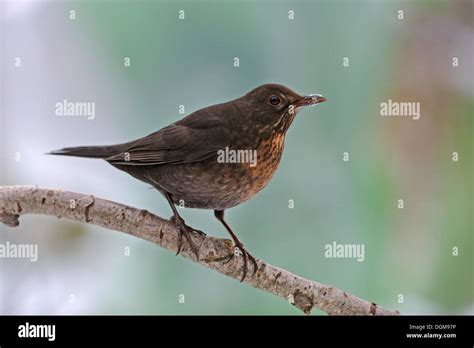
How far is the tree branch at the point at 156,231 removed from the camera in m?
3.18

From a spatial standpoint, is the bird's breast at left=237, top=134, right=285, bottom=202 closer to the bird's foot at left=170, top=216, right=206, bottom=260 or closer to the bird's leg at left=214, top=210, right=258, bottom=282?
the bird's leg at left=214, top=210, right=258, bottom=282

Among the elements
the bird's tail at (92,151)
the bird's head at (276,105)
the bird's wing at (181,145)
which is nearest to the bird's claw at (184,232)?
the bird's wing at (181,145)

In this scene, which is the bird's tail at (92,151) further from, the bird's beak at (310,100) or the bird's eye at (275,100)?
the bird's beak at (310,100)

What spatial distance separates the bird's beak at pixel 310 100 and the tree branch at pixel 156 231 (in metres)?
0.89

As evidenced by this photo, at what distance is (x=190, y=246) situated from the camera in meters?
3.30

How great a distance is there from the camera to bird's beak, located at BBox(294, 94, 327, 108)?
346cm

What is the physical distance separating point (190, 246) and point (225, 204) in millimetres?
311

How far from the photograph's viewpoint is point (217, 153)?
133 inches

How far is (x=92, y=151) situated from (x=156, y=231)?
62 centimetres

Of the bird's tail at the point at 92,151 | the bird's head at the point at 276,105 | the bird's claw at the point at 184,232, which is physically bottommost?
the bird's claw at the point at 184,232

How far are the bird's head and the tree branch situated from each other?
0.73 meters

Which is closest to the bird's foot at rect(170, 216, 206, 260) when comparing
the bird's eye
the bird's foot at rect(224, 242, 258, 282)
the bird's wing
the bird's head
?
the bird's foot at rect(224, 242, 258, 282)

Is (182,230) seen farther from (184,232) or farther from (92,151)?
(92,151)
